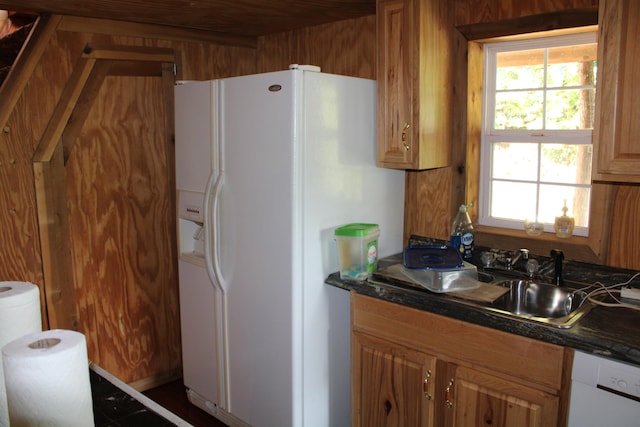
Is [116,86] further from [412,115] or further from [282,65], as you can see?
[412,115]

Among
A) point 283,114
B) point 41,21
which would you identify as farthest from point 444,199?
point 41,21

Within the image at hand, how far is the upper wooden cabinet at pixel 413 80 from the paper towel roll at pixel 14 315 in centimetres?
171

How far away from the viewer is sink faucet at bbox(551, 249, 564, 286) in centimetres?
220

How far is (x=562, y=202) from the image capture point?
8.04 feet

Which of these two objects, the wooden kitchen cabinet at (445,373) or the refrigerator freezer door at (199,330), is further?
the refrigerator freezer door at (199,330)

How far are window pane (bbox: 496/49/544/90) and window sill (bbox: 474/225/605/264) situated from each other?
684mm

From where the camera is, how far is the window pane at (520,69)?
246cm

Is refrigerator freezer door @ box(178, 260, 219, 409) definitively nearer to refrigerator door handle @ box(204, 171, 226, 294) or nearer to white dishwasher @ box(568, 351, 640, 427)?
refrigerator door handle @ box(204, 171, 226, 294)

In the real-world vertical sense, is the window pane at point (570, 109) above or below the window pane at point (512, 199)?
above

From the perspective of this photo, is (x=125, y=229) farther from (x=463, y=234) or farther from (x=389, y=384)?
(x=463, y=234)

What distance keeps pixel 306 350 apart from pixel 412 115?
112cm

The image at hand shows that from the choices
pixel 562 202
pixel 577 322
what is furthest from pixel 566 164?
pixel 577 322

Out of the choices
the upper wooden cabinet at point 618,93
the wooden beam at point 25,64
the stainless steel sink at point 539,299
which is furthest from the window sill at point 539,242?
the wooden beam at point 25,64

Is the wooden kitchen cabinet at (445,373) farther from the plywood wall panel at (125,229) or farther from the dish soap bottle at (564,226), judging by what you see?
the plywood wall panel at (125,229)
